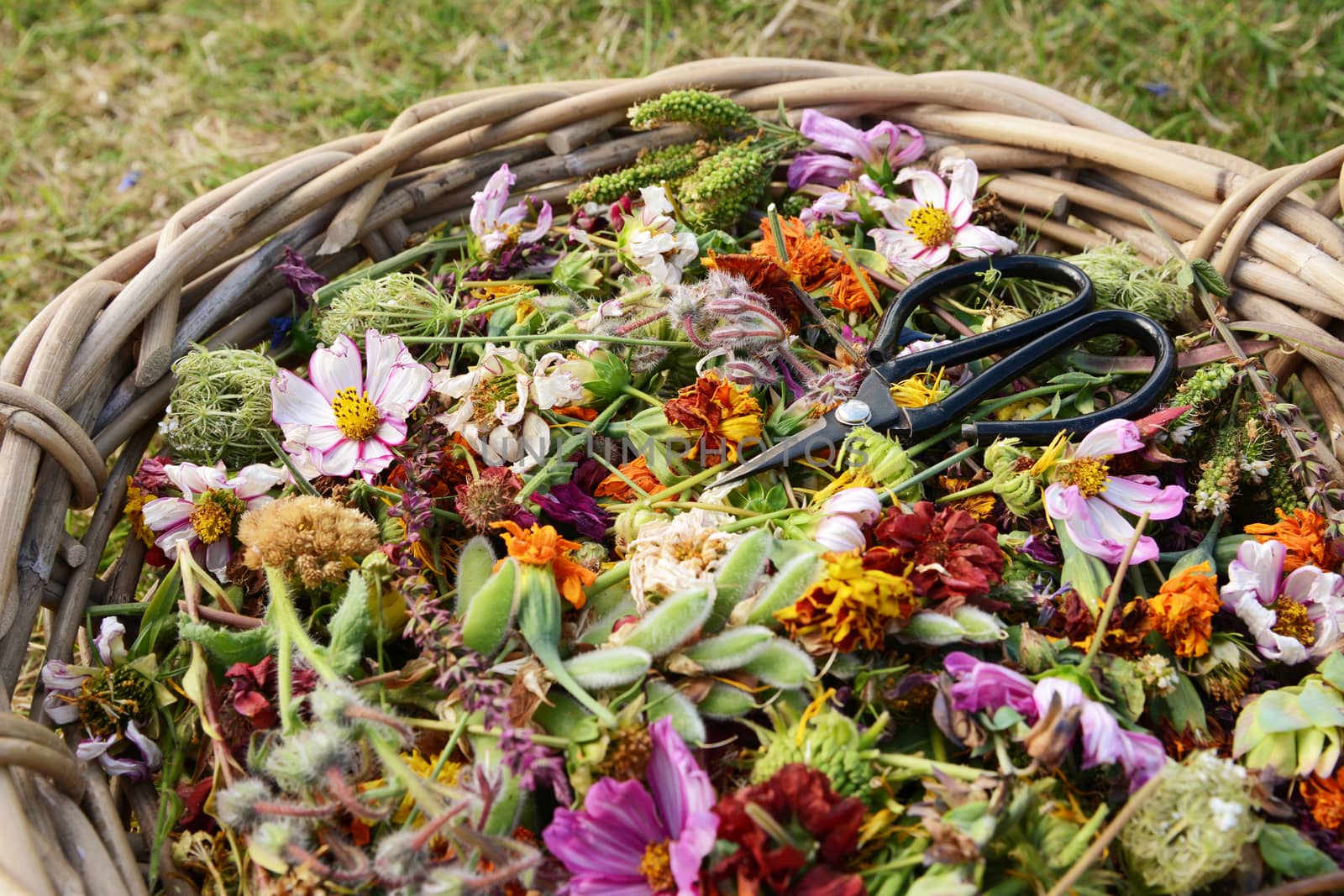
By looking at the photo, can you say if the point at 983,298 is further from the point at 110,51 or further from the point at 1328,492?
the point at 110,51

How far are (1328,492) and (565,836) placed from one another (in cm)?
84

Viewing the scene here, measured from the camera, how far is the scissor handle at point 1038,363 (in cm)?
110

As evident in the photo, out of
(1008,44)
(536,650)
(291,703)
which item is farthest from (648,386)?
(1008,44)

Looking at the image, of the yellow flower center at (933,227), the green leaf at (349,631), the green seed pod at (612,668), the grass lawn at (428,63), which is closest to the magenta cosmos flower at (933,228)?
the yellow flower center at (933,227)

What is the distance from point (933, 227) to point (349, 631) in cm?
84

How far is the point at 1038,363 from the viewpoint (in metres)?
1.16

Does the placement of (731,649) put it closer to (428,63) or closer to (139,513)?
(139,513)

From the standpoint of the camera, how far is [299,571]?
3.21 ft

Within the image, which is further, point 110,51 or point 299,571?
point 110,51

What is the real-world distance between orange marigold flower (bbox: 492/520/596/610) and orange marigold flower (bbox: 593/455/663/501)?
0.40 ft

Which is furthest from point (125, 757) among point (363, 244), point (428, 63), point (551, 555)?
point (428, 63)

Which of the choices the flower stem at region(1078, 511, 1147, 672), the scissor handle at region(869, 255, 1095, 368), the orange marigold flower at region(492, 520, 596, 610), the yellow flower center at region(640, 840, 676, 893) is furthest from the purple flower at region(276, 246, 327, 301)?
the flower stem at region(1078, 511, 1147, 672)

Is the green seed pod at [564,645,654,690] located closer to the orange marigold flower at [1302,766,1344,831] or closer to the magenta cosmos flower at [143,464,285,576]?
the magenta cosmos flower at [143,464,285,576]

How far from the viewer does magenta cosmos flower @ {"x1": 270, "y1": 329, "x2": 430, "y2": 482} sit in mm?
1105
